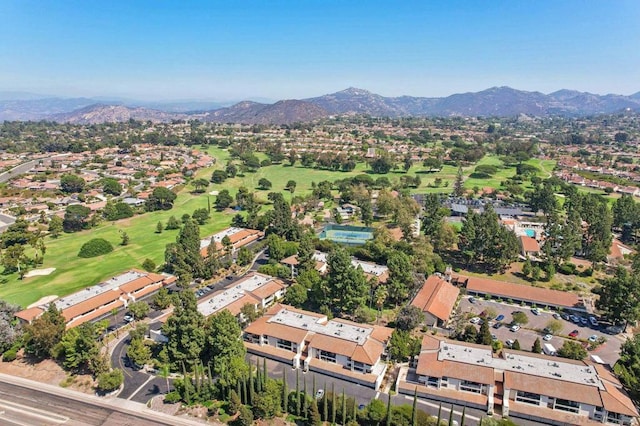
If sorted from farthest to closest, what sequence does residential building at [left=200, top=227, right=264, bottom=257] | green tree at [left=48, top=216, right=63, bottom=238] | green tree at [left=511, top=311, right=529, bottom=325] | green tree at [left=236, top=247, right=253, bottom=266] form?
green tree at [left=48, top=216, right=63, bottom=238] < residential building at [left=200, top=227, right=264, bottom=257] < green tree at [left=236, top=247, right=253, bottom=266] < green tree at [left=511, top=311, right=529, bottom=325]

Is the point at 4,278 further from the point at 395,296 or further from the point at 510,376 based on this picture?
the point at 510,376

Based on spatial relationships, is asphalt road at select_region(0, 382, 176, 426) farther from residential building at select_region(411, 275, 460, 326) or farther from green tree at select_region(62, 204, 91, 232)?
green tree at select_region(62, 204, 91, 232)

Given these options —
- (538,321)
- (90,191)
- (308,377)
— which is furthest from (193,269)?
(90,191)

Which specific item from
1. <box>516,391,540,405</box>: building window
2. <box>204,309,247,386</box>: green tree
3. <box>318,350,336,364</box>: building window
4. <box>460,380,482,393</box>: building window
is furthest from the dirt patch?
<box>516,391,540,405</box>: building window

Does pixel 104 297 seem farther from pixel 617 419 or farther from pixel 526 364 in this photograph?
pixel 617 419

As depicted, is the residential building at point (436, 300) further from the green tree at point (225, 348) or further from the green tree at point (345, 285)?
the green tree at point (225, 348)

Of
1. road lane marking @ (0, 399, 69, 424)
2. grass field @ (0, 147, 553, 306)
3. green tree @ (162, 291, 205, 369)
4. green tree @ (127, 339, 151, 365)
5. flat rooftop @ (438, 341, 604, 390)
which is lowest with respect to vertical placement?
grass field @ (0, 147, 553, 306)

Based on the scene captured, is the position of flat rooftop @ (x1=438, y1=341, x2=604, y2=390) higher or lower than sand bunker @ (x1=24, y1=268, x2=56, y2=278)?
higher

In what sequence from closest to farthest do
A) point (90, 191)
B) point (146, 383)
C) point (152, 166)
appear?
point (146, 383)
point (90, 191)
point (152, 166)

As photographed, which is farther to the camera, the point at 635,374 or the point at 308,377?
the point at 308,377
